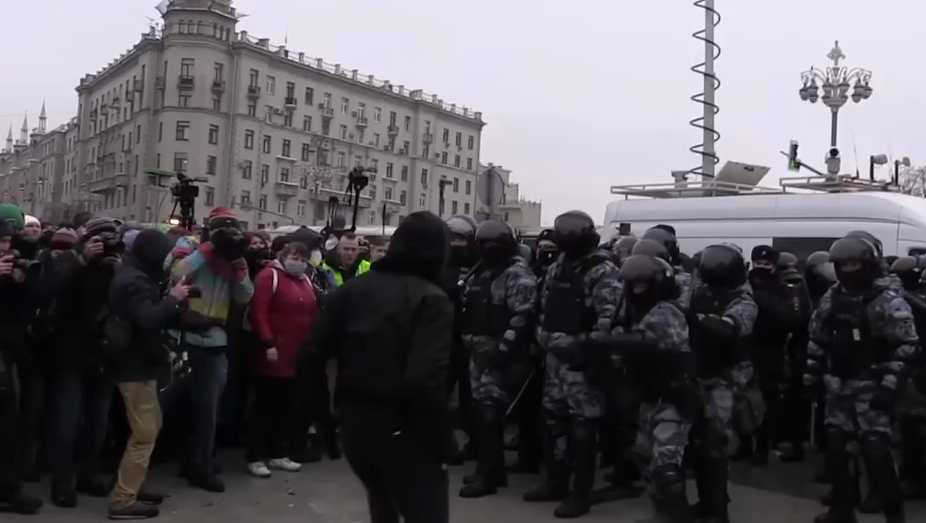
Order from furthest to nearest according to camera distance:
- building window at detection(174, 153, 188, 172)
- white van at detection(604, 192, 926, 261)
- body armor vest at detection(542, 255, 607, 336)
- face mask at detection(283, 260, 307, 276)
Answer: building window at detection(174, 153, 188, 172) → white van at detection(604, 192, 926, 261) → face mask at detection(283, 260, 307, 276) → body armor vest at detection(542, 255, 607, 336)

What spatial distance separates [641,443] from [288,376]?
319 cm

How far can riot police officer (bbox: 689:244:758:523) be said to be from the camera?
6.36 metres

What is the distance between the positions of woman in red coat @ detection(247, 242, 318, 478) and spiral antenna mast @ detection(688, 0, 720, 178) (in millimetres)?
8657

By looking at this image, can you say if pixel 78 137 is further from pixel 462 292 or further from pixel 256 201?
pixel 462 292

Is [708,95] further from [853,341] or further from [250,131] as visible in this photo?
[250,131]

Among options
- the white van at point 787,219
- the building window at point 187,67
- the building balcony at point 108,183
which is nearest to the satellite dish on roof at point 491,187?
the white van at point 787,219

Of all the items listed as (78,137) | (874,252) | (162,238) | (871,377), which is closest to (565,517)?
(871,377)

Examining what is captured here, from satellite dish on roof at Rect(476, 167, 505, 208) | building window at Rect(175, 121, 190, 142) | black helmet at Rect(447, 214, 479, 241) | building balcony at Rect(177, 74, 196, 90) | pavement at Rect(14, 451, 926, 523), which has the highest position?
building balcony at Rect(177, 74, 196, 90)

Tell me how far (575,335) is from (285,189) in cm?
6568

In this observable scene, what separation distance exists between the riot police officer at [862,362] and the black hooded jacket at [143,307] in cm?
454

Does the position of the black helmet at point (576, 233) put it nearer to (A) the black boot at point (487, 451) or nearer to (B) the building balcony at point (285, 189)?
(A) the black boot at point (487, 451)

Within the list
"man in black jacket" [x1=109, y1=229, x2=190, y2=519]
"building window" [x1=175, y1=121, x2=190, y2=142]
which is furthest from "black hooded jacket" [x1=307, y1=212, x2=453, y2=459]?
"building window" [x1=175, y1=121, x2=190, y2=142]

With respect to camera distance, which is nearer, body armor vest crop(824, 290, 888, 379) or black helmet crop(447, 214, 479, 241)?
body armor vest crop(824, 290, 888, 379)

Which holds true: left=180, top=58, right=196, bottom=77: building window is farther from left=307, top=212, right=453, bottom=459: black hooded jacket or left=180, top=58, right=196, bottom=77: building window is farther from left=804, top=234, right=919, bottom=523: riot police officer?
left=307, top=212, right=453, bottom=459: black hooded jacket
